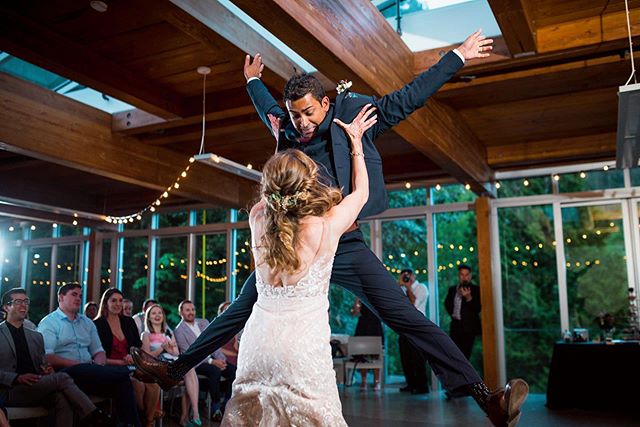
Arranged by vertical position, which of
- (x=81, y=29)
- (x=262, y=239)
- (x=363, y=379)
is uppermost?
(x=81, y=29)

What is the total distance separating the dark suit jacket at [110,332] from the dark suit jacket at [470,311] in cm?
443

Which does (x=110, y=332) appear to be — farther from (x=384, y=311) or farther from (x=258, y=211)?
(x=258, y=211)

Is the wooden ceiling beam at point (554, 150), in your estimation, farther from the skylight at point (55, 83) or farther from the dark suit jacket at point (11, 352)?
the dark suit jacket at point (11, 352)

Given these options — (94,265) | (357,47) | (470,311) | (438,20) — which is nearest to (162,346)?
(357,47)

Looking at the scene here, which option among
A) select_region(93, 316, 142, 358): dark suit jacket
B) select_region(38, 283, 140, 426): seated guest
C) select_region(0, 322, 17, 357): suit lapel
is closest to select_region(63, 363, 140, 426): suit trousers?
select_region(38, 283, 140, 426): seated guest

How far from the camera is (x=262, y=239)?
2.07 m

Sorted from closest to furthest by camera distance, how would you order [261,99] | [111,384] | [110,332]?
[261,99] < [111,384] < [110,332]

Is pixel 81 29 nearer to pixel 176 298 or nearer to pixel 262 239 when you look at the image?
pixel 262 239

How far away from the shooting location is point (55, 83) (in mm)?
6082

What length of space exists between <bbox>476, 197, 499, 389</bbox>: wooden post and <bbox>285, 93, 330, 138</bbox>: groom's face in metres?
6.91

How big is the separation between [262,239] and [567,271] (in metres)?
7.72

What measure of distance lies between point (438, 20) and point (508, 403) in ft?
12.5

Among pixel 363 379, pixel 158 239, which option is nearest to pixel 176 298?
pixel 158 239

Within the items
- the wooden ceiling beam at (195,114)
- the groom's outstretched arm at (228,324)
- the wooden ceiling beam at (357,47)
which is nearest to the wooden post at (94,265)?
the wooden ceiling beam at (195,114)
